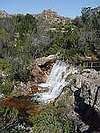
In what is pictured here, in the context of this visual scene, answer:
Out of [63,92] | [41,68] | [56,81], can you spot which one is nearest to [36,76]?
[41,68]

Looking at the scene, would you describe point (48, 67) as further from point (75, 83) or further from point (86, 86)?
point (86, 86)

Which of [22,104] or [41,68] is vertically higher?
[41,68]

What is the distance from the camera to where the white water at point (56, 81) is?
28969 millimetres

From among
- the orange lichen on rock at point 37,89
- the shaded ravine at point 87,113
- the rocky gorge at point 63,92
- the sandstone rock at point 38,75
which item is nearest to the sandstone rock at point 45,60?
the rocky gorge at point 63,92

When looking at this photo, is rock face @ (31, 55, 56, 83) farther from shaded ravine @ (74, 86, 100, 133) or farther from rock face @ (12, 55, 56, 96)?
shaded ravine @ (74, 86, 100, 133)

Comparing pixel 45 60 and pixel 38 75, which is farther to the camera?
pixel 45 60

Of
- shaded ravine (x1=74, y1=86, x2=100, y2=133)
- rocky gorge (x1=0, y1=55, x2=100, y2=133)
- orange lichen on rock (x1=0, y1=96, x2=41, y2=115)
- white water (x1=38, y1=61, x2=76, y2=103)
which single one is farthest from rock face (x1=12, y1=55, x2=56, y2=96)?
shaded ravine (x1=74, y1=86, x2=100, y2=133)

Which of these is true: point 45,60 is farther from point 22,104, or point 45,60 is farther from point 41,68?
point 22,104

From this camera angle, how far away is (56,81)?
→ 32.1m

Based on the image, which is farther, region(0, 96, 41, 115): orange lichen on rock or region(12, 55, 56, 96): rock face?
region(12, 55, 56, 96): rock face

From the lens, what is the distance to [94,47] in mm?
42000

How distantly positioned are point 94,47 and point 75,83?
17.5m

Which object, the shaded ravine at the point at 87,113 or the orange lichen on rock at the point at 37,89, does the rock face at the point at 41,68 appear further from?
the shaded ravine at the point at 87,113

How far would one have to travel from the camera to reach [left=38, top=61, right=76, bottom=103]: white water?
95.0 feet
